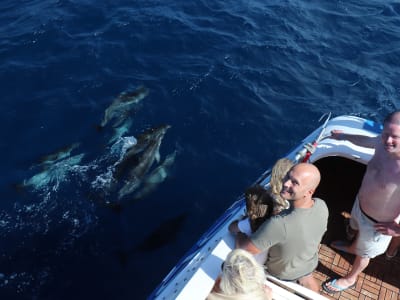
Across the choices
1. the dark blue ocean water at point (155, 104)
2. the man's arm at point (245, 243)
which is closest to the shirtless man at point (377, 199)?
the man's arm at point (245, 243)

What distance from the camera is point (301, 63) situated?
13.5 m

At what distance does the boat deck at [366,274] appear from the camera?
18.7ft

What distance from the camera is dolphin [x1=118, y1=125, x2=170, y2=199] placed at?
9.27m

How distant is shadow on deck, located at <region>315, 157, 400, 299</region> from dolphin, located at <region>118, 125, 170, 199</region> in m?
4.01

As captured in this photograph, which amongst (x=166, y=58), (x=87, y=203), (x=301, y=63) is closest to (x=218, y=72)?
(x=166, y=58)

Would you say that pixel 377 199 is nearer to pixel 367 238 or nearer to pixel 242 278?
pixel 367 238

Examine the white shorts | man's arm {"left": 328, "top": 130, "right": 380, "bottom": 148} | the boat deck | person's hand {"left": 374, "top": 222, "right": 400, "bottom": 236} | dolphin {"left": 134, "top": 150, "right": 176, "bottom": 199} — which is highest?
man's arm {"left": 328, "top": 130, "right": 380, "bottom": 148}

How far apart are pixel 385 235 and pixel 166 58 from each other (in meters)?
9.62

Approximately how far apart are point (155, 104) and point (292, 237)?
311 inches

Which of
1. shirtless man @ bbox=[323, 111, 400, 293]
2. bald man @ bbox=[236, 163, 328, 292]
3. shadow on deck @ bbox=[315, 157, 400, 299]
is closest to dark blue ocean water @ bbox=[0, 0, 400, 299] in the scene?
shadow on deck @ bbox=[315, 157, 400, 299]

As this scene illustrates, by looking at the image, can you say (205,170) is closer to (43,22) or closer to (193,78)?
(193,78)

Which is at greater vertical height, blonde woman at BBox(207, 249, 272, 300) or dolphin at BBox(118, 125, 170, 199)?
blonde woman at BBox(207, 249, 272, 300)

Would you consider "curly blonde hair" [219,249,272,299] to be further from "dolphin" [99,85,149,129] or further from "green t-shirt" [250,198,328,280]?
"dolphin" [99,85,149,129]

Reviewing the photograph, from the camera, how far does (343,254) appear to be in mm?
6215
